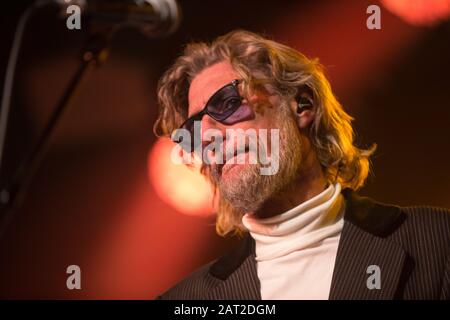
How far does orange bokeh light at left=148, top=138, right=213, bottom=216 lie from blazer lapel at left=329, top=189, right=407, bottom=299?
46 centimetres

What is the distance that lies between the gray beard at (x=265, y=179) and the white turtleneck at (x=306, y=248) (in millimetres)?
82

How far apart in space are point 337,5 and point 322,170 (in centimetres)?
52

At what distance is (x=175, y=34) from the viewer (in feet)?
6.40

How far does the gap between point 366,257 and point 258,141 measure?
17.9 inches

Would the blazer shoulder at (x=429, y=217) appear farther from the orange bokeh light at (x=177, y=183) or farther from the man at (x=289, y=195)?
the orange bokeh light at (x=177, y=183)

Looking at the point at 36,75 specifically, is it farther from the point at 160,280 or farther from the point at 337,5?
the point at 337,5

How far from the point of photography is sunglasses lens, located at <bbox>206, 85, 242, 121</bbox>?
1765 millimetres

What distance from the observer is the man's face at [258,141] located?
Result: 1.78 meters

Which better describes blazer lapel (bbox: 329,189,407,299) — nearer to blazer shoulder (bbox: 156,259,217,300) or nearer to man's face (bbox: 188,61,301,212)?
man's face (bbox: 188,61,301,212)

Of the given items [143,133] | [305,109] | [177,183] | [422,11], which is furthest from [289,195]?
[422,11]

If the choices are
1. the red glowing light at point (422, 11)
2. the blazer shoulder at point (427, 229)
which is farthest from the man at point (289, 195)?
the red glowing light at point (422, 11)

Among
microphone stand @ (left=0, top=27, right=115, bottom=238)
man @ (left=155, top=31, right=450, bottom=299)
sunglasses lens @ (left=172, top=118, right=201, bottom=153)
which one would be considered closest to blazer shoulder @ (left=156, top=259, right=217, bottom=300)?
man @ (left=155, top=31, right=450, bottom=299)

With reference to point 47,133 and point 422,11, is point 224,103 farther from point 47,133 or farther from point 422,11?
point 422,11
